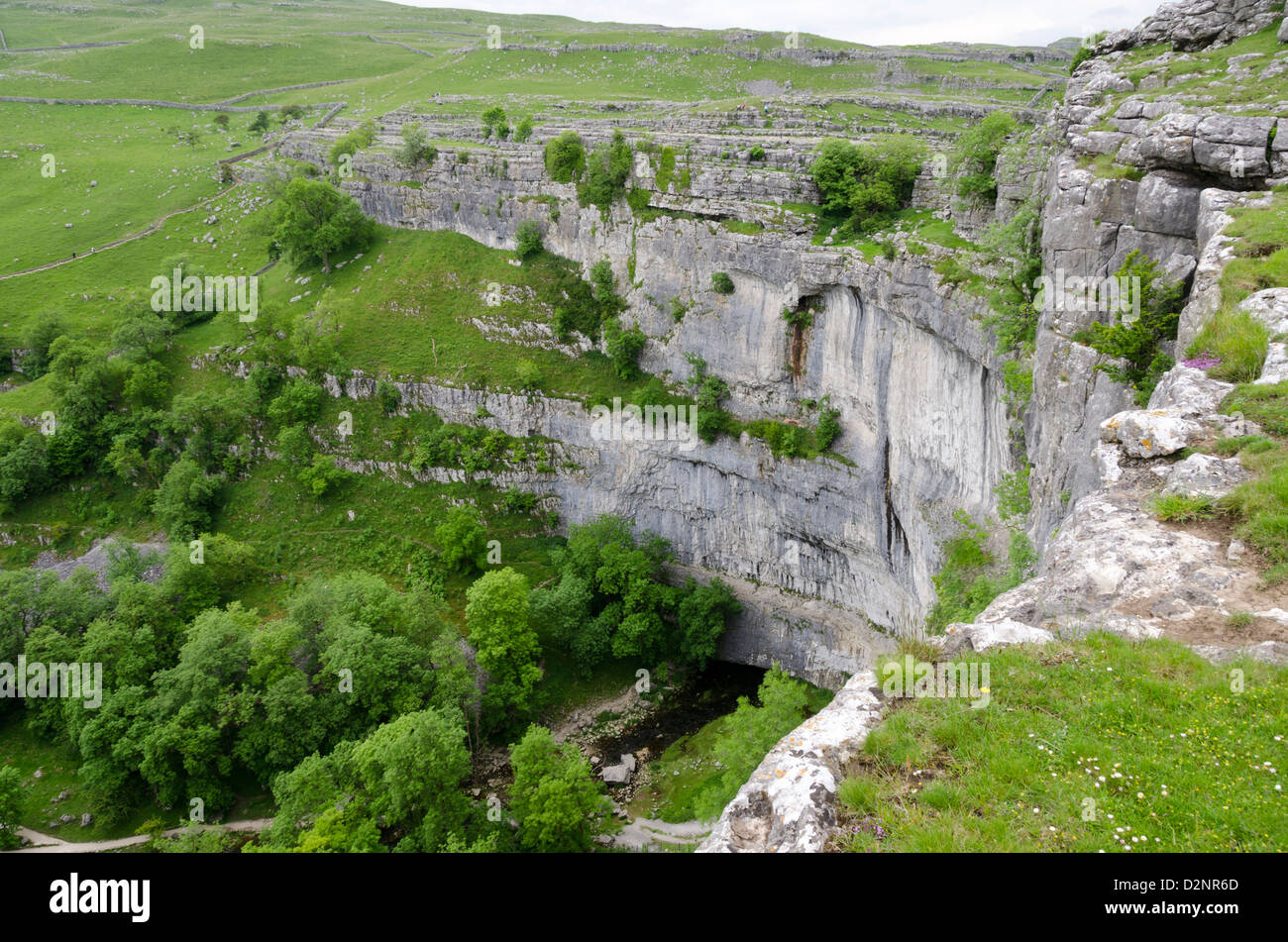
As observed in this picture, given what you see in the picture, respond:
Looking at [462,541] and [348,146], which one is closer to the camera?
[462,541]

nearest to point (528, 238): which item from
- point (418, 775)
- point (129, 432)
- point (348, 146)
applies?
point (348, 146)

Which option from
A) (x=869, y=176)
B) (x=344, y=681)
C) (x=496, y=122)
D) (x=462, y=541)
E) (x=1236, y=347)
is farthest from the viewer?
(x=496, y=122)

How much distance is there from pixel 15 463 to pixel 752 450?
166ft

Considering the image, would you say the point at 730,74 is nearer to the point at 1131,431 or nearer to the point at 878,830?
the point at 1131,431

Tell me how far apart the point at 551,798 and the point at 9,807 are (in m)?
25.2

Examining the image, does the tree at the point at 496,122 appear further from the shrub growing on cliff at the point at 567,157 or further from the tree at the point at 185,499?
the tree at the point at 185,499

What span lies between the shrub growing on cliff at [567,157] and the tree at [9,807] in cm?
4510

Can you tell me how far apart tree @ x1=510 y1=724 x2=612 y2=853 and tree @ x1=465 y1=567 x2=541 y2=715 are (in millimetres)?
6022

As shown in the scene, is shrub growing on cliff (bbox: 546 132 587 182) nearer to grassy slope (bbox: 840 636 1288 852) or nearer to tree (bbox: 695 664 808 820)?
tree (bbox: 695 664 808 820)

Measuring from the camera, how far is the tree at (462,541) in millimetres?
41831

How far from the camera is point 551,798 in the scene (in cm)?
2800

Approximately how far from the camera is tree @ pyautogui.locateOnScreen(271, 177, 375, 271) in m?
53.8

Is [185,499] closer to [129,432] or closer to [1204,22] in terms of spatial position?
[129,432]

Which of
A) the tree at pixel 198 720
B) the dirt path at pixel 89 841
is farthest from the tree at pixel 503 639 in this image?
the dirt path at pixel 89 841
